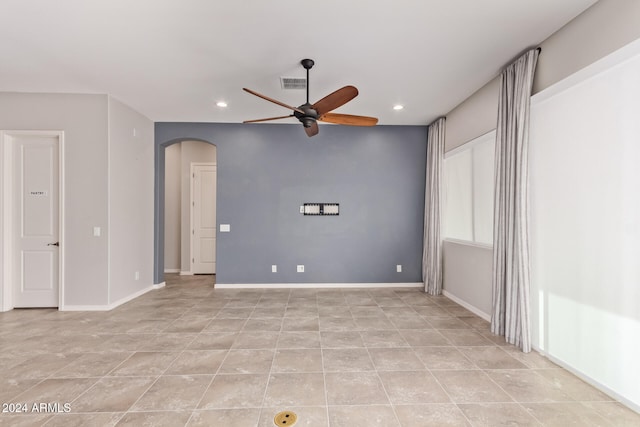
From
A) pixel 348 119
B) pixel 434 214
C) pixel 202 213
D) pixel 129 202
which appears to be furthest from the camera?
pixel 202 213

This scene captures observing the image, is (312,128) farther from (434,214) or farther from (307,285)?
(307,285)

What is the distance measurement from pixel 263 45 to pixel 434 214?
3.66m

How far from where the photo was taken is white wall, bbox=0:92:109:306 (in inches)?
A: 153

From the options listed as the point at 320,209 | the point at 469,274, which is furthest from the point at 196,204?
the point at 469,274

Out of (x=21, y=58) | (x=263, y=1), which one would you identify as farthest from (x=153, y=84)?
(x=263, y=1)

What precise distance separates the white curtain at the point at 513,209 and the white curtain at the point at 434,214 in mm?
1603

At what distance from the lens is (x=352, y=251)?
5.23 meters

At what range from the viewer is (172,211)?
6.48m

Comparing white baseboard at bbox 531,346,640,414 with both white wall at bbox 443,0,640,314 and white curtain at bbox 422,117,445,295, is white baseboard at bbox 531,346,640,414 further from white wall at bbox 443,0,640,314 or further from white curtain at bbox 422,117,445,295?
white curtain at bbox 422,117,445,295

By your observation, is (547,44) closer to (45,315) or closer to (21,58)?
(21,58)

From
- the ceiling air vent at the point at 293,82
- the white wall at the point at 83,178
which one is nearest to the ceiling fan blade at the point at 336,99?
the ceiling air vent at the point at 293,82

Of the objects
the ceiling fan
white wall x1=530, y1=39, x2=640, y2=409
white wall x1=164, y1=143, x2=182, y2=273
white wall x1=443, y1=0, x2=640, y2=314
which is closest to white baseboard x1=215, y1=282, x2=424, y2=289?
white wall x1=443, y1=0, x2=640, y2=314

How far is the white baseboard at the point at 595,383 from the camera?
1.95 meters

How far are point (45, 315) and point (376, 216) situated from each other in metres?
5.05
